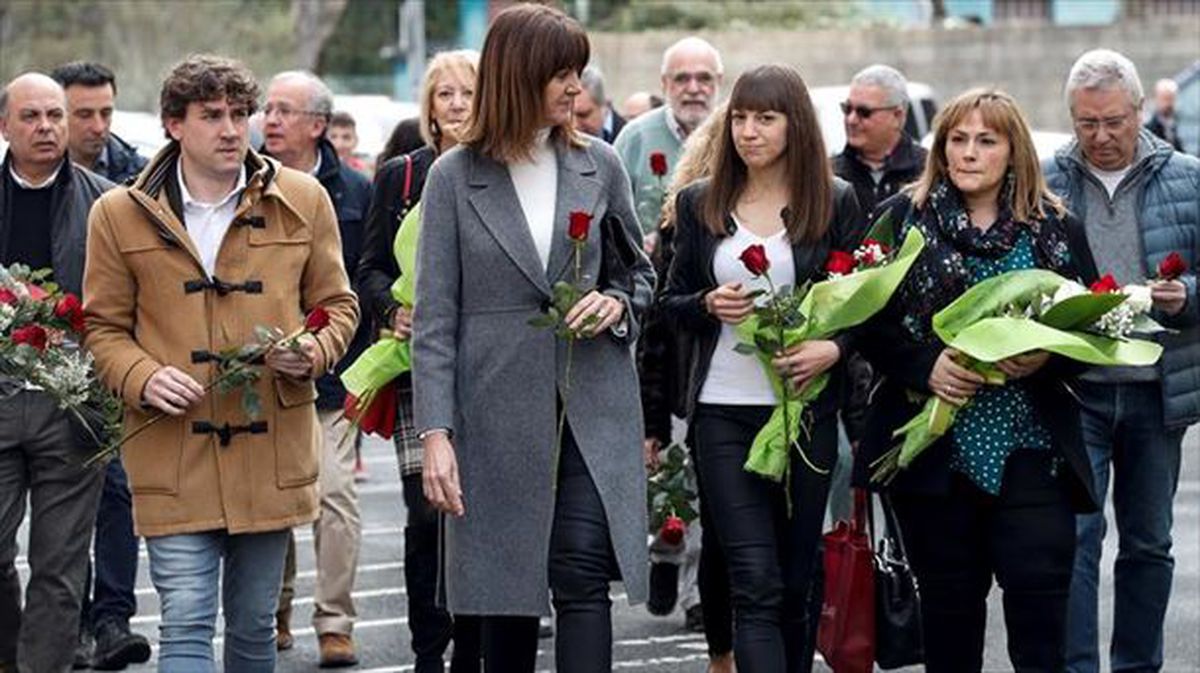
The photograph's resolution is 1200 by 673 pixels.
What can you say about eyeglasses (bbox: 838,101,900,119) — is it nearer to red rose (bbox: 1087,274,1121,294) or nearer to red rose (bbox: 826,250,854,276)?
red rose (bbox: 826,250,854,276)

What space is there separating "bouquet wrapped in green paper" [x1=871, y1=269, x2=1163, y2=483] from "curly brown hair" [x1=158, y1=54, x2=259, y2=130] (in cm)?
204

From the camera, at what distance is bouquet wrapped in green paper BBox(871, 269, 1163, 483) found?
7.52m

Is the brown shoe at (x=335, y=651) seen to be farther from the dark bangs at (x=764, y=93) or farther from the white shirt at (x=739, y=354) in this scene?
the dark bangs at (x=764, y=93)

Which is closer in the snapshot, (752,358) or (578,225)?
(578,225)

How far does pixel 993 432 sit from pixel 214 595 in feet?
7.31

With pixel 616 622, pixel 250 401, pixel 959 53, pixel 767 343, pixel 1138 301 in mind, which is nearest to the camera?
pixel 250 401

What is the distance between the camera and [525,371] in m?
7.48

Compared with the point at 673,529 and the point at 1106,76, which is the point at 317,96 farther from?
the point at 1106,76

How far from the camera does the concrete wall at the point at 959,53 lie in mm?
37656

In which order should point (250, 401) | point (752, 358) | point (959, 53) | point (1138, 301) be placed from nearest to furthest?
point (250, 401) → point (1138, 301) → point (752, 358) → point (959, 53)

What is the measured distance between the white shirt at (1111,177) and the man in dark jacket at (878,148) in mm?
1595

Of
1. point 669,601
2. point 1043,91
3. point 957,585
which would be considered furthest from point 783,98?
point 1043,91

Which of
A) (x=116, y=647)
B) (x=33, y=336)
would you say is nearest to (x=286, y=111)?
(x=116, y=647)

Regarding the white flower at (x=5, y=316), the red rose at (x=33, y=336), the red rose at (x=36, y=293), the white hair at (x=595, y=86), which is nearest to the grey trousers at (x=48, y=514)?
the red rose at (x=36, y=293)
